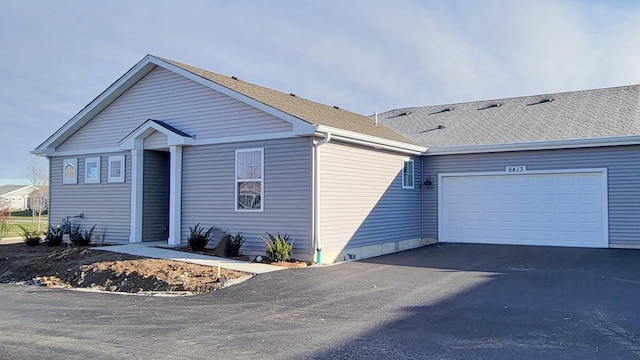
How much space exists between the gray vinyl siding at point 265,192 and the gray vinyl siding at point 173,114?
462 millimetres

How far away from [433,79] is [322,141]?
15.5 metres

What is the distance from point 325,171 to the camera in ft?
39.9

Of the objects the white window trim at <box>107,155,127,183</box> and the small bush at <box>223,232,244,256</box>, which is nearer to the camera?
the small bush at <box>223,232,244,256</box>

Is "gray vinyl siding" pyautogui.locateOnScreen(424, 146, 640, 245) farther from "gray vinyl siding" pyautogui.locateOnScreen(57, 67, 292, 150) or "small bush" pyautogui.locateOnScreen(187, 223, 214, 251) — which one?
"small bush" pyautogui.locateOnScreen(187, 223, 214, 251)

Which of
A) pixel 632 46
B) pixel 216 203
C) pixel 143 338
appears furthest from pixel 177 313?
pixel 632 46

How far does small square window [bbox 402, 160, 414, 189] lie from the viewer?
15965 millimetres

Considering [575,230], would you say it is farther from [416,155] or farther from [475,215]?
[416,155]

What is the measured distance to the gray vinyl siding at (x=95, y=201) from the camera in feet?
50.3

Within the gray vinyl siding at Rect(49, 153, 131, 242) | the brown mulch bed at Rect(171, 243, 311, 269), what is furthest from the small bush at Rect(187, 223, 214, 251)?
the gray vinyl siding at Rect(49, 153, 131, 242)

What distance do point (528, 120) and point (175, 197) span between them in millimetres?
11642

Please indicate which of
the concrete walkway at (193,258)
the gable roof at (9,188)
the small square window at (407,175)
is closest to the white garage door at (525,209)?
the small square window at (407,175)

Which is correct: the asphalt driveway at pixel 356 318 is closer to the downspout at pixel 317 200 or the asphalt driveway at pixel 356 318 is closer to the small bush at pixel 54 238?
the downspout at pixel 317 200

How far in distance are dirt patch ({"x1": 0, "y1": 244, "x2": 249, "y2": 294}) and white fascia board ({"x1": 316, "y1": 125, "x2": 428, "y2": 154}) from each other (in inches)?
155

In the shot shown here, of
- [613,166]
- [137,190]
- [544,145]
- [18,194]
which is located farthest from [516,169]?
[18,194]
